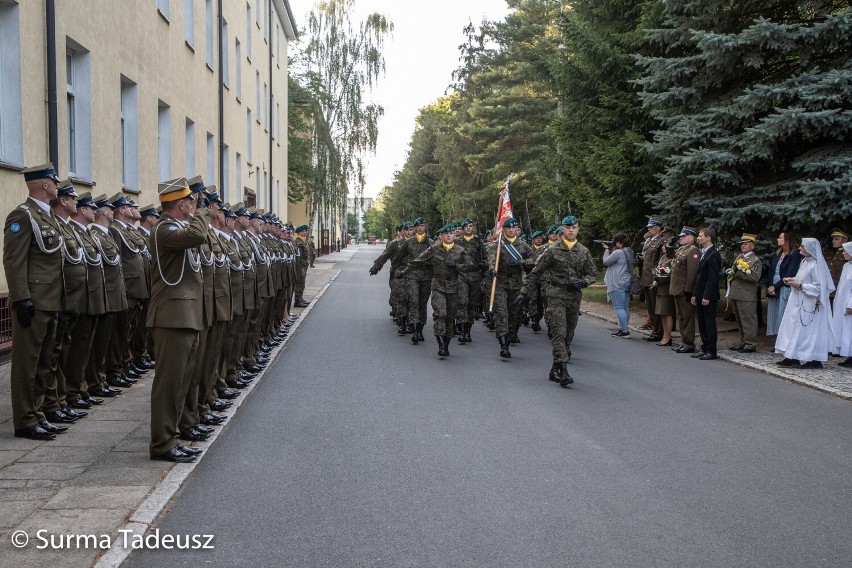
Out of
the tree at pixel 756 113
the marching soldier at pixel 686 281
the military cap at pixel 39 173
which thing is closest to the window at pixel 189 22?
the tree at pixel 756 113

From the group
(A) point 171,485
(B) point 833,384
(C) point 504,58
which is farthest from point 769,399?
(C) point 504,58

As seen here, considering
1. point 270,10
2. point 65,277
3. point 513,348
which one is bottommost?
point 513,348

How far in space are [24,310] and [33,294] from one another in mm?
295

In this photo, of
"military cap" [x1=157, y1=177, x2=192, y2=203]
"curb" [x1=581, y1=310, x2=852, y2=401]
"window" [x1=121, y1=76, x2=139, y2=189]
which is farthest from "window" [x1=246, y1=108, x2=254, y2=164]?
"military cap" [x1=157, y1=177, x2=192, y2=203]

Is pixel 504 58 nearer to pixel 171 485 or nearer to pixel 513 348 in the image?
pixel 513 348

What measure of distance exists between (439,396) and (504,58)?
39.1 m

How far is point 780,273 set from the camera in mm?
12461

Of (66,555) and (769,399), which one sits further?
(769,399)

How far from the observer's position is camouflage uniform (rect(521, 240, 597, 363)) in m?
9.77

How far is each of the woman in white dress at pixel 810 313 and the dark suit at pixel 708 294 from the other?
105 cm

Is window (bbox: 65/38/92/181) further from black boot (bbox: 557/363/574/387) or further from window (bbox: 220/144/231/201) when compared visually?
window (bbox: 220/144/231/201)

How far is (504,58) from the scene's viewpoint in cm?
4494

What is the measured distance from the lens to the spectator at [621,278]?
49.7 ft

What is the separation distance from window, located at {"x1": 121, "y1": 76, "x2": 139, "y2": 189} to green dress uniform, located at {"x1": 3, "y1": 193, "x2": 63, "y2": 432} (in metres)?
8.43
